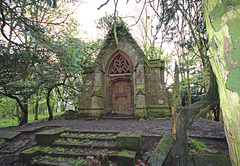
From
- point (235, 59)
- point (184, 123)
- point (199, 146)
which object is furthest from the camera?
point (199, 146)

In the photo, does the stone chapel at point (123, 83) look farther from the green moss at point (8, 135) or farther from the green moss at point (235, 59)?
the green moss at point (235, 59)

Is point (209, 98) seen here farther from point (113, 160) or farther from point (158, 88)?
point (158, 88)

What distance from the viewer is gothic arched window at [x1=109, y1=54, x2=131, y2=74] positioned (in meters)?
10.7

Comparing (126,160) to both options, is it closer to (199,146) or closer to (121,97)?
(199,146)

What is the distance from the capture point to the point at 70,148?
437 centimetres

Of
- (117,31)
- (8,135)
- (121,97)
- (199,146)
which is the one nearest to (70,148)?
(8,135)

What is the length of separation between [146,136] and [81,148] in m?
2.27

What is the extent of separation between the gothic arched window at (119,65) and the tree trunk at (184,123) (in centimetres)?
772

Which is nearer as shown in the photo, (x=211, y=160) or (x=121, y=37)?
(x=211, y=160)

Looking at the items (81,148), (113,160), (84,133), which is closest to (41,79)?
(84,133)

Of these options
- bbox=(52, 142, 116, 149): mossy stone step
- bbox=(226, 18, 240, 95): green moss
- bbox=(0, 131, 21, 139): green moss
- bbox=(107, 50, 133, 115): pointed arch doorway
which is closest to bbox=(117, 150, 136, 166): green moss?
bbox=(52, 142, 116, 149): mossy stone step

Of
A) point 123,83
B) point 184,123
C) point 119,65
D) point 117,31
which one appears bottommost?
point 184,123

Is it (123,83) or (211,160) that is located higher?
(123,83)

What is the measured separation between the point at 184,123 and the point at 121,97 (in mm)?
7885
